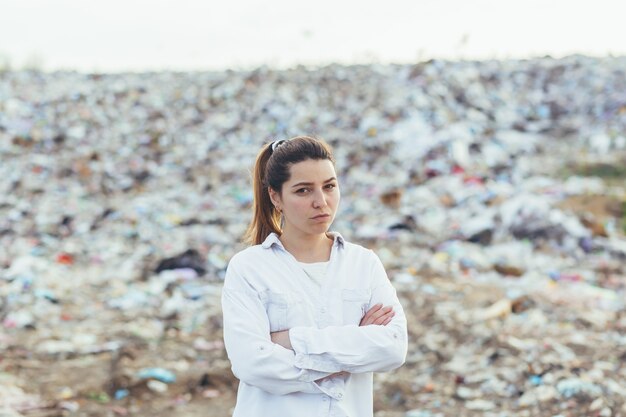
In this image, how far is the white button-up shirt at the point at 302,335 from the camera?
5.32 ft

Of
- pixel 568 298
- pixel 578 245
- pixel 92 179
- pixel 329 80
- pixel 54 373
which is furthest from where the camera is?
pixel 329 80

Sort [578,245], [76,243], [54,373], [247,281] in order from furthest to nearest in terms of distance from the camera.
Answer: [76,243] → [578,245] → [54,373] → [247,281]

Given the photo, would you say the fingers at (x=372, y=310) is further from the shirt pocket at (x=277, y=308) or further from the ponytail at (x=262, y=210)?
the ponytail at (x=262, y=210)

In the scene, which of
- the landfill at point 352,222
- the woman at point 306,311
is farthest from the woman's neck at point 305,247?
the landfill at point 352,222

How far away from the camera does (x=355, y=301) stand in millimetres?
1729

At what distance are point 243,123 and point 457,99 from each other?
A: 3053 millimetres

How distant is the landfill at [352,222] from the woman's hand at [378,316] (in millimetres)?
2272

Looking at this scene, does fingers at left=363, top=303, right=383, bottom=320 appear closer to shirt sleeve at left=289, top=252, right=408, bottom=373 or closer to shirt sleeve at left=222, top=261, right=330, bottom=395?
shirt sleeve at left=289, top=252, right=408, bottom=373

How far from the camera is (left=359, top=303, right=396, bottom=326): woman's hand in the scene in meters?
1.72

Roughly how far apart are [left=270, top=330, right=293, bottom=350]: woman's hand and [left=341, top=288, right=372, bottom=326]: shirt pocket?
0.49ft

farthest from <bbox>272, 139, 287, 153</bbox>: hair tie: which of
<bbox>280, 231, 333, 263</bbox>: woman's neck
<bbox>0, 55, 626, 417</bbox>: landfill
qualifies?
<bbox>0, 55, 626, 417</bbox>: landfill

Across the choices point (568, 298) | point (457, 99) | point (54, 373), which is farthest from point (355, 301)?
point (457, 99)

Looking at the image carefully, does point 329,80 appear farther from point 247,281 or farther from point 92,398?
point 247,281

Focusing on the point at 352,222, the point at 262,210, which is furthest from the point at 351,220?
the point at 262,210
